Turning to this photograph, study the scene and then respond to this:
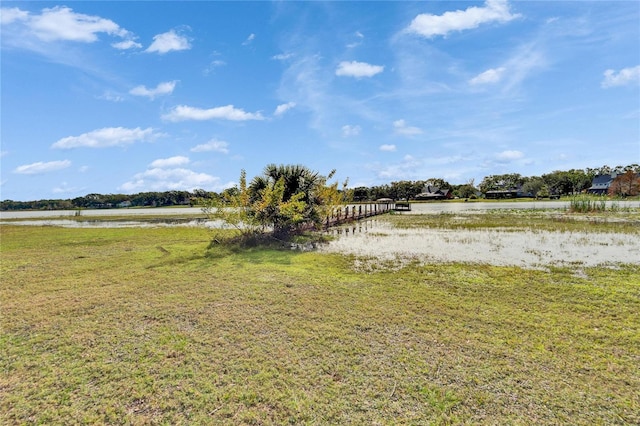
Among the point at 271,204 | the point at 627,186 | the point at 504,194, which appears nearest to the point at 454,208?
the point at 271,204

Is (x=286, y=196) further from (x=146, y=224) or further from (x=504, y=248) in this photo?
(x=146, y=224)

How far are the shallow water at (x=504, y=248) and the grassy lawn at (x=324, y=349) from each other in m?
1.56

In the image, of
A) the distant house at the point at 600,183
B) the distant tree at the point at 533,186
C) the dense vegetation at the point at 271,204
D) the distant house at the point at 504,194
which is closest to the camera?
the dense vegetation at the point at 271,204

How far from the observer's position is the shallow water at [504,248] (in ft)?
27.4

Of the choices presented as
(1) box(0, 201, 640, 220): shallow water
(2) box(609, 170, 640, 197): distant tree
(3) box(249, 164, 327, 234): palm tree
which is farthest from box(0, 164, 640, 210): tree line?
(3) box(249, 164, 327, 234): palm tree

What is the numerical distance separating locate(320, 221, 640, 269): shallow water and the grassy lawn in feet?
5.11

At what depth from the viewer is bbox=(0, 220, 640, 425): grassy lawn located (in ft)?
8.89

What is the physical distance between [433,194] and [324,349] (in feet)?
264

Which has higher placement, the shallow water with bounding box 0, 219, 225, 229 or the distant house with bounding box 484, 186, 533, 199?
the distant house with bounding box 484, 186, 533, 199

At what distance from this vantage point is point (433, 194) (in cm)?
7869

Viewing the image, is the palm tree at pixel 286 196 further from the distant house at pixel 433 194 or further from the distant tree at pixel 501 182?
the distant tree at pixel 501 182

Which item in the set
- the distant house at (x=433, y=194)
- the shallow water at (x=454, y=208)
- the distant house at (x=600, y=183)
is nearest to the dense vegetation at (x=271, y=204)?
the shallow water at (x=454, y=208)

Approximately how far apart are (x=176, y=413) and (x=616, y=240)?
14380 mm

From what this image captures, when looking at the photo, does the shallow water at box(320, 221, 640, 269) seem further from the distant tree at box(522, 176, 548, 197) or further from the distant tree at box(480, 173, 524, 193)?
the distant tree at box(480, 173, 524, 193)
